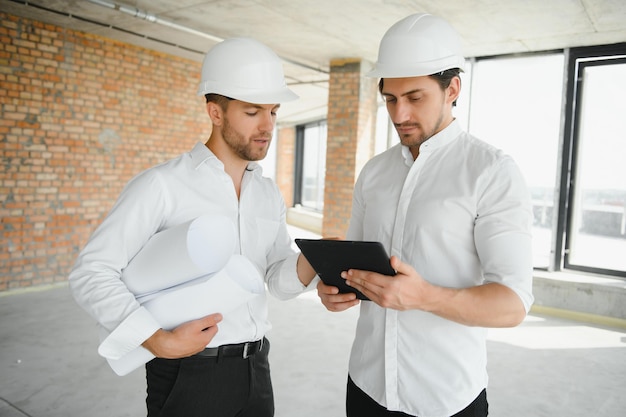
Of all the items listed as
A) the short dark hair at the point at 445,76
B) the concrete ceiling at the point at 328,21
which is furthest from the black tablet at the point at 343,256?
the concrete ceiling at the point at 328,21

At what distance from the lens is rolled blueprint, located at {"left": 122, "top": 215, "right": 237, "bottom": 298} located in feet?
4.11

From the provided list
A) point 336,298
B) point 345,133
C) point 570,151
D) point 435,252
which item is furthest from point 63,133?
point 570,151

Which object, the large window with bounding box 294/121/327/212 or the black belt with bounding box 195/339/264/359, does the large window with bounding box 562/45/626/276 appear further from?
the large window with bounding box 294/121/327/212

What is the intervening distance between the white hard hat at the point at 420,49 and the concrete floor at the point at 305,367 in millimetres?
2700

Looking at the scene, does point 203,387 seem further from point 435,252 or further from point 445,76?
point 445,76

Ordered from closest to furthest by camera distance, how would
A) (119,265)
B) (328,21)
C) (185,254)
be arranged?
(185,254), (119,265), (328,21)

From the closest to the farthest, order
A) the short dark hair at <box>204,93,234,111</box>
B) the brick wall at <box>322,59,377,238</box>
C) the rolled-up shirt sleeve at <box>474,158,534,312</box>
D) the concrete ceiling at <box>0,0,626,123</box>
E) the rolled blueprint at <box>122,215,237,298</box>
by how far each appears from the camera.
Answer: the rolled blueprint at <box>122,215,237,298</box> < the rolled-up shirt sleeve at <box>474,158,534,312</box> < the short dark hair at <box>204,93,234,111</box> < the concrete ceiling at <box>0,0,626,123</box> < the brick wall at <box>322,59,377,238</box>

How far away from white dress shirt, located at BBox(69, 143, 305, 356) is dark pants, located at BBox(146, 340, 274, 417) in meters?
0.09

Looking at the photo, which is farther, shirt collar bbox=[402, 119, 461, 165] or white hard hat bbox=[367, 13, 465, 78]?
shirt collar bbox=[402, 119, 461, 165]

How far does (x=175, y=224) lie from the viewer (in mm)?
1665

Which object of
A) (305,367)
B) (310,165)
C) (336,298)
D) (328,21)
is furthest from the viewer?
(310,165)

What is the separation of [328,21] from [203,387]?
16.6 ft

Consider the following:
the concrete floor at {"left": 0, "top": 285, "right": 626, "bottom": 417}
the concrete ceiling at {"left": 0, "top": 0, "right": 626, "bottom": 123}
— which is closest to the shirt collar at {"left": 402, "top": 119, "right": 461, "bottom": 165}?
the concrete floor at {"left": 0, "top": 285, "right": 626, "bottom": 417}

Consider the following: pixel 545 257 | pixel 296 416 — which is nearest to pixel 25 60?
pixel 296 416
